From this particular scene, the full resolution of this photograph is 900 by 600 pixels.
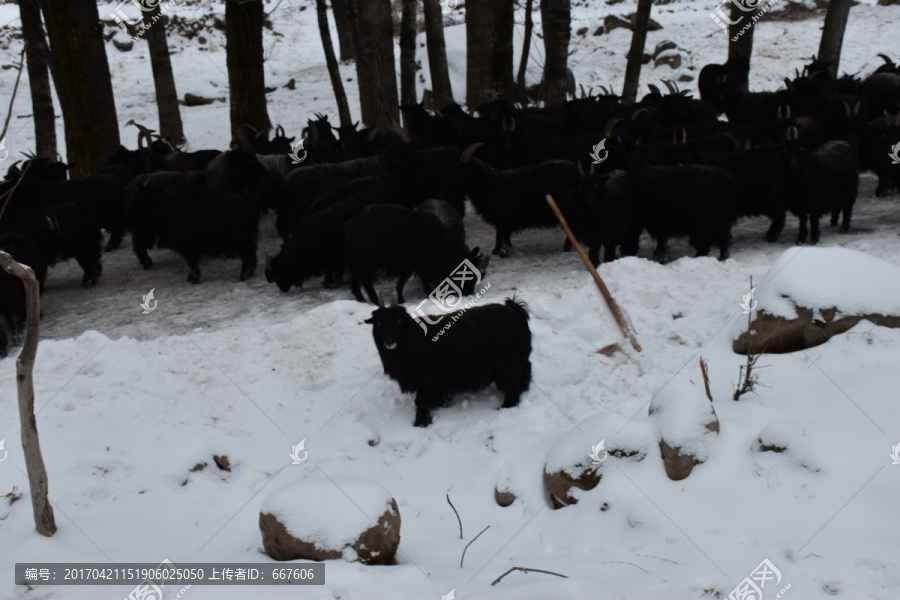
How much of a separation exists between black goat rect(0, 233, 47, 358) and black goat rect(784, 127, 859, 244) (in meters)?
8.30

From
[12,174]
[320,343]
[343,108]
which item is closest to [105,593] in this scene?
[320,343]

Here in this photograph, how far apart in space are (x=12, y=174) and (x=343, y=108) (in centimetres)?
805

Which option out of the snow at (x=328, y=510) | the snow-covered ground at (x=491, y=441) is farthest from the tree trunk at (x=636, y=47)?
the snow at (x=328, y=510)

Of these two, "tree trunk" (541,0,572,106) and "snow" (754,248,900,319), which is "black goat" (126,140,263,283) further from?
"tree trunk" (541,0,572,106)

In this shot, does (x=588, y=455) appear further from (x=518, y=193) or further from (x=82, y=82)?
(x=82, y=82)

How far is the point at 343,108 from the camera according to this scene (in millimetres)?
17000

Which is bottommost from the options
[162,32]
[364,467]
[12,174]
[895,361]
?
[364,467]

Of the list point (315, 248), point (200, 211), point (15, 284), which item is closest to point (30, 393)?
point (15, 284)

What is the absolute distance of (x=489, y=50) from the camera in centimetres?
1464

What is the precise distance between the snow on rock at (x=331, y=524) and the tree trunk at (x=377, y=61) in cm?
820

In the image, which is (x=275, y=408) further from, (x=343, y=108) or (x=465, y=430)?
(x=343, y=108)

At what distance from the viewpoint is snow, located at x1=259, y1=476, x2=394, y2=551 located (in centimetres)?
439

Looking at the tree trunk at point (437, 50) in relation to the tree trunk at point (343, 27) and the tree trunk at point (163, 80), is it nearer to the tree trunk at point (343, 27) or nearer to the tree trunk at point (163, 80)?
the tree trunk at point (163, 80)

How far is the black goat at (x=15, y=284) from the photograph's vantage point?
291 inches
